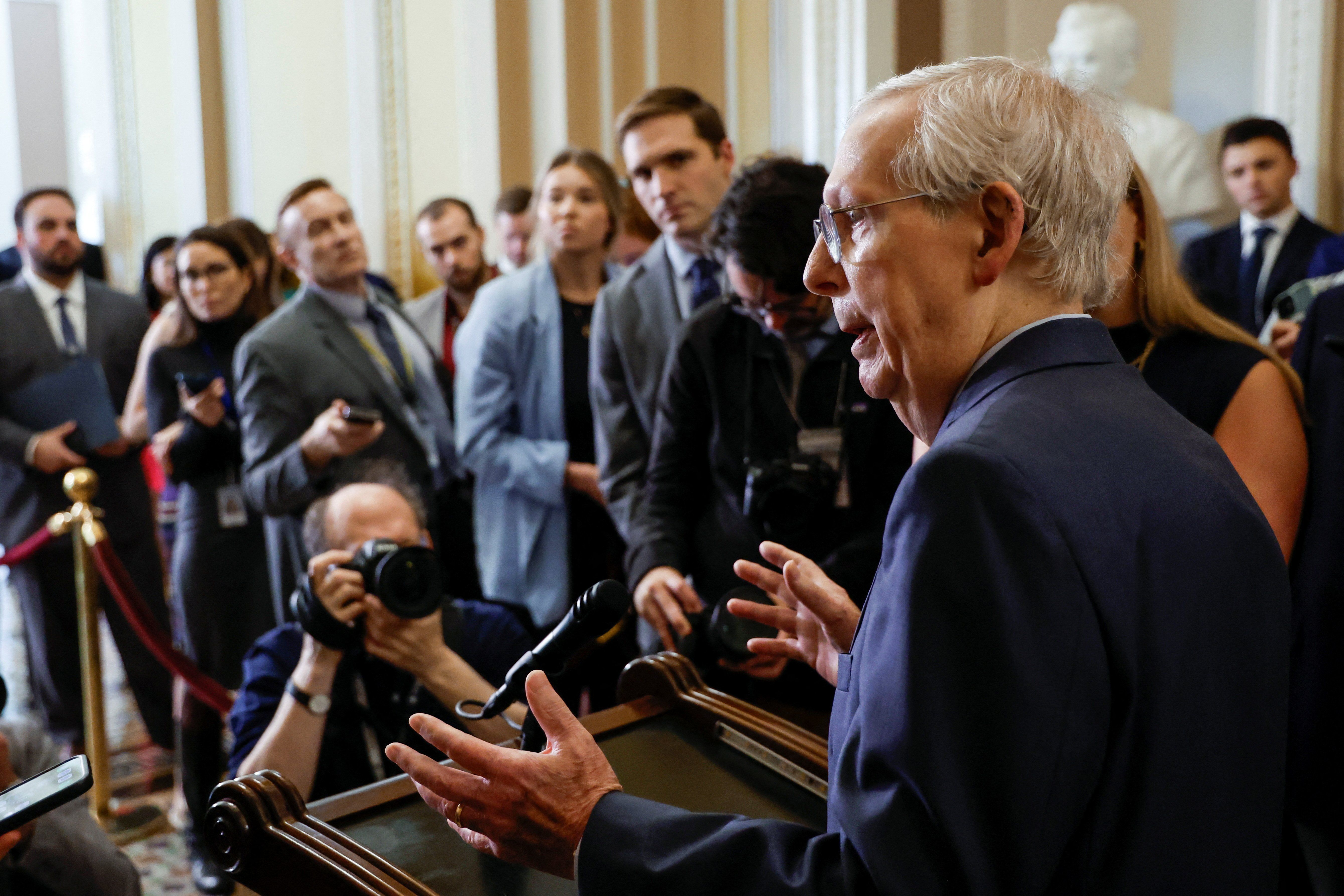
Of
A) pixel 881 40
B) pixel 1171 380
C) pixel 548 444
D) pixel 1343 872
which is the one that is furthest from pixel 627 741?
pixel 881 40

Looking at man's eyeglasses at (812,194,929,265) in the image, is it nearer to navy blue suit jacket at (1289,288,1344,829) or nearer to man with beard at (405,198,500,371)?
navy blue suit jacket at (1289,288,1344,829)

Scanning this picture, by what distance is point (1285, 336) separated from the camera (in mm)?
2523

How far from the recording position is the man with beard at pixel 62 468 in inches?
158

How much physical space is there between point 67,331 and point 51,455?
77 cm

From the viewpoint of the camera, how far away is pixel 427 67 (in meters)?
6.34

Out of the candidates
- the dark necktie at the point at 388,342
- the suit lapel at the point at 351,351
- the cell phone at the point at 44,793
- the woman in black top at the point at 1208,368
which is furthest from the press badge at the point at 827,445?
the dark necktie at the point at 388,342

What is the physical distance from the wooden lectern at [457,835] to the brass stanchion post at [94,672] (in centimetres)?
217

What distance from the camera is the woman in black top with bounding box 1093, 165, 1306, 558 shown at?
5.72ft

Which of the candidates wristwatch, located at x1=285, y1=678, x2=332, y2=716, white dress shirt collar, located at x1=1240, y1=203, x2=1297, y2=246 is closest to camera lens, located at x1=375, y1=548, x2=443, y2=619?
wristwatch, located at x1=285, y1=678, x2=332, y2=716

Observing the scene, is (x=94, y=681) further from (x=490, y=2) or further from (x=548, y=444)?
(x=490, y=2)

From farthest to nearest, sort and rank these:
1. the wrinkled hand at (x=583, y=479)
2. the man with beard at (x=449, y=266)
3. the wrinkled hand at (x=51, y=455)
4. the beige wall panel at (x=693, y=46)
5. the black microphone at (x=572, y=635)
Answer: the beige wall panel at (x=693, y=46) < the man with beard at (x=449, y=266) < the wrinkled hand at (x=51, y=455) < the wrinkled hand at (x=583, y=479) < the black microphone at (x=572, y=635)

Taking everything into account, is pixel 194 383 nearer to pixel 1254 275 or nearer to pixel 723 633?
pixel 723 633

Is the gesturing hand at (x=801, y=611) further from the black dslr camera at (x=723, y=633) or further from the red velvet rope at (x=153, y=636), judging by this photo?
the red velvet rope at (x=153, y=636)

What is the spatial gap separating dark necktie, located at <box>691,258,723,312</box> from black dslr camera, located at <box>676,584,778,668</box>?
3.16 ft
